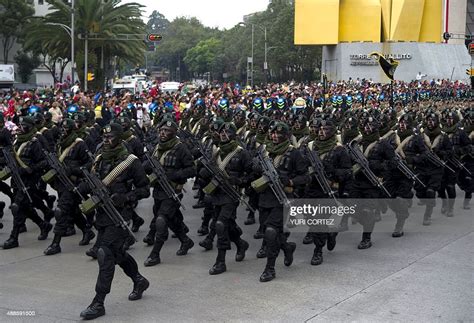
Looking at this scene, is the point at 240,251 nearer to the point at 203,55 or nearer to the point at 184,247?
the point at 184,247

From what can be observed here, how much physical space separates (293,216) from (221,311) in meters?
3.37

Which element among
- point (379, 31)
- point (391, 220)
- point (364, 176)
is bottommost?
point (391, 220)

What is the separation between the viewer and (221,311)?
24.7 ft

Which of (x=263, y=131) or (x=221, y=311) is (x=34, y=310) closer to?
(x=221, y=311)

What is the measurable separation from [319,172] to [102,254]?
3.58m

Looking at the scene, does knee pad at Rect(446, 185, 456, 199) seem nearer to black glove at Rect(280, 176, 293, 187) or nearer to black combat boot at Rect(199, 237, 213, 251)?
black combat boot at Rect(199, 237, 213, 251)

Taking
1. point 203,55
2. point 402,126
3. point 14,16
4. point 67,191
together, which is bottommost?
point 67,191

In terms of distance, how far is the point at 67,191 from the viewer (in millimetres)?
10195

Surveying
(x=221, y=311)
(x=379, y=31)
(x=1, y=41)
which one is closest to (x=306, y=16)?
(x=379, y=31)

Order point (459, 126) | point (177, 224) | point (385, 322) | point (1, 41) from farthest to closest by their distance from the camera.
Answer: point (1, 41)
point (459, 126)
point (177, 224)
point (385, 322)

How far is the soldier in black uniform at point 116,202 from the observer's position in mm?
7344

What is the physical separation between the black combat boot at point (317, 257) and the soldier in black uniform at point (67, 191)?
3462 mm

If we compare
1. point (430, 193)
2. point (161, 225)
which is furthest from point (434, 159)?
point (161, 225)

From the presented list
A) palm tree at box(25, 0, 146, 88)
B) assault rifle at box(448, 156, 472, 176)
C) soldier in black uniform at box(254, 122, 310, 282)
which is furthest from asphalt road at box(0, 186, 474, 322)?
palm tree at box(25, 0, 146, 88)
